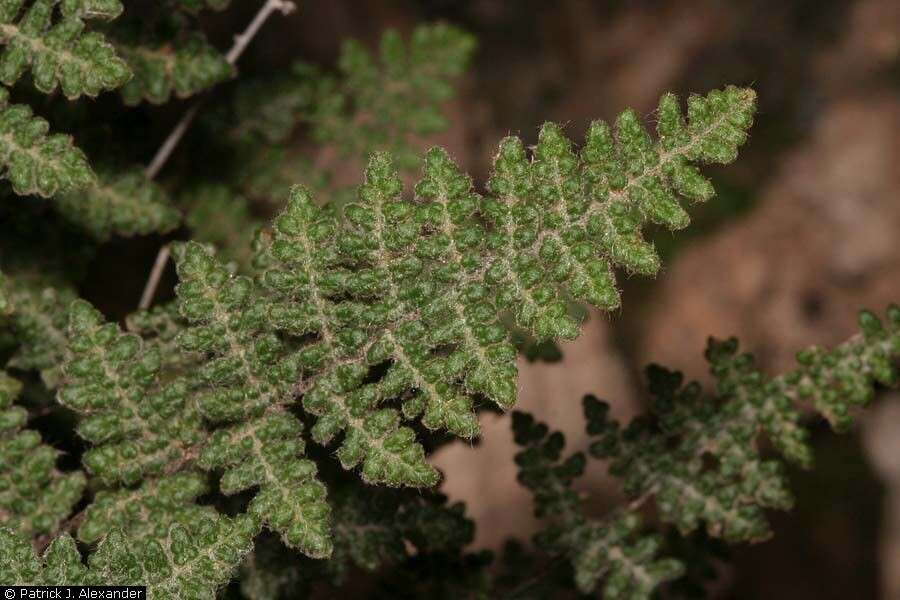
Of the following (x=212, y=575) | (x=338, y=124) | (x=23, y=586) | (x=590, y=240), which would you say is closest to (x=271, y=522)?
(x=212, y=575)

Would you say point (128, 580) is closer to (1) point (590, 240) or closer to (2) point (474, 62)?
(1) point (590, 240)

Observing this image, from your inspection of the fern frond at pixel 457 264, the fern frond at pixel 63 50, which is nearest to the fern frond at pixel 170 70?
the fern frond at pixel 63 50

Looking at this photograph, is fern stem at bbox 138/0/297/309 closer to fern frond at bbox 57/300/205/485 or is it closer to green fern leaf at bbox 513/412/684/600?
fern frond at bbox 57/300/205/485

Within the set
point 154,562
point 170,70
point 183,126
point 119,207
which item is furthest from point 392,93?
point 154,562

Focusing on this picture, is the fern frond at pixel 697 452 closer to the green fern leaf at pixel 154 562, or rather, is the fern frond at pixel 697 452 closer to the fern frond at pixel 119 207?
the green fern leaf at pixel 154 562

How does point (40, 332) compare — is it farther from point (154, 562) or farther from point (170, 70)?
point (154, 562)
